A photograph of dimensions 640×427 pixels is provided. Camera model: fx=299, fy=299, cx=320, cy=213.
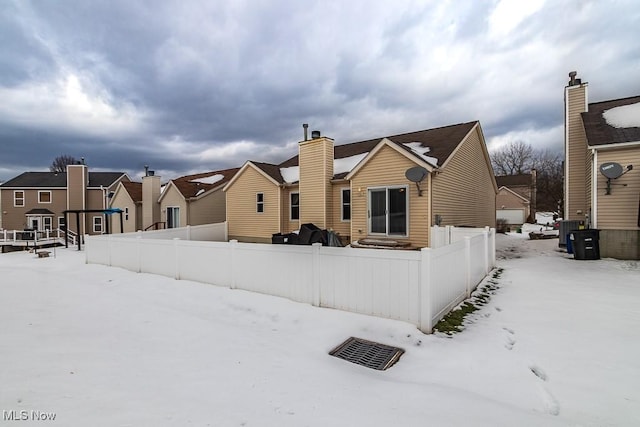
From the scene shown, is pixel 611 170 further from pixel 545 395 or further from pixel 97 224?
pixel 97 224

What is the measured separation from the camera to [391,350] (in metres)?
4.40

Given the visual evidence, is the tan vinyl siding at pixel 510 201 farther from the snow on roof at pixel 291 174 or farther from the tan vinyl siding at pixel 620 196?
the snow on roof at pixel 291 174

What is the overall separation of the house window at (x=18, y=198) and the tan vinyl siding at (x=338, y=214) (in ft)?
122

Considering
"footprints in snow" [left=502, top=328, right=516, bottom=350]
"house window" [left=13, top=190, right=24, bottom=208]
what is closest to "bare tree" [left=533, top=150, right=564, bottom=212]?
"footprints in snow" [left=502, top=328, right=516, bottom=350]

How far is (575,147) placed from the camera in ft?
47.0

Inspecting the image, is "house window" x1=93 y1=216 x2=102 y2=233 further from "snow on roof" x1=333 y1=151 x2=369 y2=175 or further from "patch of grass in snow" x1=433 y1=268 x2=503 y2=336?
"patch of grass in snow" x1=433 y1=268 x2=503 y2=336

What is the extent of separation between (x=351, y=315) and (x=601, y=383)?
3.39 m

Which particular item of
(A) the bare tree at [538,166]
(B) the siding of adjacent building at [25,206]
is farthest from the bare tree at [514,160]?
(B) the siding of adjacent building at [25,206]

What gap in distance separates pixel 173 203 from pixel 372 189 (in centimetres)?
1472

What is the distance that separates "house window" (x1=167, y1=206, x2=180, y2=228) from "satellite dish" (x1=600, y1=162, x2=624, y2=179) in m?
21.9

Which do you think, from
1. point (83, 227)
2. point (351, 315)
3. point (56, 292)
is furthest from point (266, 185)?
point (83, 227)

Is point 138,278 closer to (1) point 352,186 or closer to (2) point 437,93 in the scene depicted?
(1) point 352,186

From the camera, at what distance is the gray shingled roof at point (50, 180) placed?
106ft

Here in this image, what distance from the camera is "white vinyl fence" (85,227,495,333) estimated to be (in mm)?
5039
